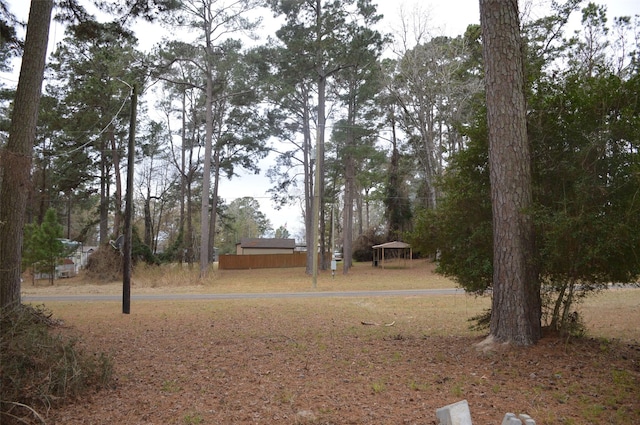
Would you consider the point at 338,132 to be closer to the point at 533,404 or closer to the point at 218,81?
the point at 218,81

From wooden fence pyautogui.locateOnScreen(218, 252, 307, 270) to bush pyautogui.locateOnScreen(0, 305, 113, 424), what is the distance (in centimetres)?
3608

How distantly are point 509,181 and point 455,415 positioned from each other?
369 centimetres

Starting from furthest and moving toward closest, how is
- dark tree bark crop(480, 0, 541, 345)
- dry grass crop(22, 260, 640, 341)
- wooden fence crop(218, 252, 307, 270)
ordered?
wooden fence crop(218, 252, 307, 270)
dry grass crop(22, 260, 640, 341)
dark tree bark crop(480, 0, 541, 345)

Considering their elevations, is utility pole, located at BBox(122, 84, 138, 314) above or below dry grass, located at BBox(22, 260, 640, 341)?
above

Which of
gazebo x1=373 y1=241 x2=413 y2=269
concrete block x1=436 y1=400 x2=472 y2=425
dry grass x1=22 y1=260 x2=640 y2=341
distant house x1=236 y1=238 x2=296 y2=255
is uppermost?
distant house x1=236 y1=238 x2=296 y2=255

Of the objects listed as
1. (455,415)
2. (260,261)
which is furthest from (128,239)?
(260,261)

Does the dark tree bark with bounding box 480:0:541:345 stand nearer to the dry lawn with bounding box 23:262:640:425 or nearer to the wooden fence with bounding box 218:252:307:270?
the dry lawn with bounding box 23:262:640:425

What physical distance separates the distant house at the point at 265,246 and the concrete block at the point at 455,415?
47099 millimetres

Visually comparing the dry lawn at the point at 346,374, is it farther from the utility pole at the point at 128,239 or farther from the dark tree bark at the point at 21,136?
the utility pole at the point at 128,239

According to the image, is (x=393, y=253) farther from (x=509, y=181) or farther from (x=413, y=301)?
(x=509, y=181)

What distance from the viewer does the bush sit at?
4.51 metres

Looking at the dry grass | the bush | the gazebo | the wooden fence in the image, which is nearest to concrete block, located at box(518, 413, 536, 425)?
the bush

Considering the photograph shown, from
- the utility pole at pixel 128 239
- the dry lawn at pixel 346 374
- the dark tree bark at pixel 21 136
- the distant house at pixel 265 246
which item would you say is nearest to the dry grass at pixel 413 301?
the dry lawn at pixel 346 374

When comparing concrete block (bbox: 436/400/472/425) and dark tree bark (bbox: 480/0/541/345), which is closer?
concrete block (bbox: 436/400/472/425)
